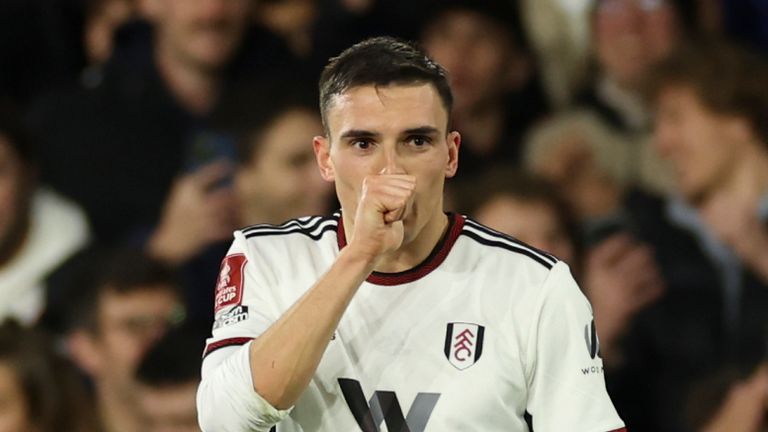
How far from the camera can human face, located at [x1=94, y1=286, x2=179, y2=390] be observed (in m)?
6.56

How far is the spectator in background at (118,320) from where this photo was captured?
21.4 ft

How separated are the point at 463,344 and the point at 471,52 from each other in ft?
13.3

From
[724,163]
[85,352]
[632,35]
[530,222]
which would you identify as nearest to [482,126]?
[530,222]

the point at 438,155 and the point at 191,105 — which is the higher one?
the point at 191,105

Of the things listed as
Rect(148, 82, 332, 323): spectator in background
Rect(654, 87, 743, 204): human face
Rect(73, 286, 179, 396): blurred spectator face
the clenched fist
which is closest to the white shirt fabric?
Rect(73, 286, 179, 396): blurred spectator face

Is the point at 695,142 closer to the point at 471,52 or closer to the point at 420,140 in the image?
the point at 471,52

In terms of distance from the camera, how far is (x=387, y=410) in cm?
327

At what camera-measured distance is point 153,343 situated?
6.56 metres

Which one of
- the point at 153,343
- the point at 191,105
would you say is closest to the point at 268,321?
the point at 153,343

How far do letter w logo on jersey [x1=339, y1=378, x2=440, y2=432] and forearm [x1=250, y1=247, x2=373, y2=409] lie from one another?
311 millimetres

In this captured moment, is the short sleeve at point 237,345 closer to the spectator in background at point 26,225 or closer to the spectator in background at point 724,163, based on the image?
the spectator in background at point 26,225

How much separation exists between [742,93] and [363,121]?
171 inches

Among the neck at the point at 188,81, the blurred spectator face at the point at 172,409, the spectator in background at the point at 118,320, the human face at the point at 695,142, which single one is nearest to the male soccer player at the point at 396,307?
the blurred spectator face at the point at 172,409

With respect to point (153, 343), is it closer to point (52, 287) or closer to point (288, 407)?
point (52, 287)
